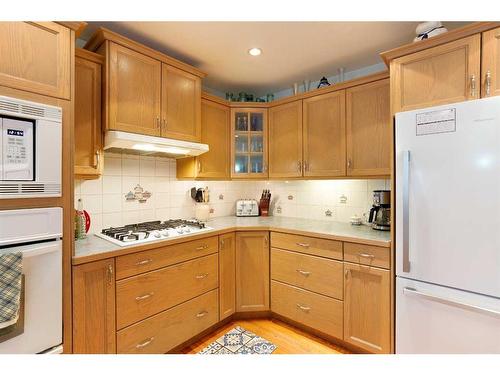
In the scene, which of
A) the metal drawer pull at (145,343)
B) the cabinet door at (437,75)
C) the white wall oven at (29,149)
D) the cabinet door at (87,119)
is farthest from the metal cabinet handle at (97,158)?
the cabinet door at (437,75)

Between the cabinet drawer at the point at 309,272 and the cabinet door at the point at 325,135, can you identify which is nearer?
the cabinet drawer at the point at 309,272

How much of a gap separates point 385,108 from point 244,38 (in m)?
1.16

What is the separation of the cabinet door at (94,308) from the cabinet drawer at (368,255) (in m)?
1.50

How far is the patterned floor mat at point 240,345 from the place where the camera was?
5.65 feet

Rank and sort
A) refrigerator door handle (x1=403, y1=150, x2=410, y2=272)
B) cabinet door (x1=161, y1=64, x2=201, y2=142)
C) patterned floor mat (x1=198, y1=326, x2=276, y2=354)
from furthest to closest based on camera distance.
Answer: cabinet door (x1=161, y1=64, x2=201, y2=142), patterned floor mat (x1=198, y1=326, x2=276, y2=354), refrigerator door handle (x1=403, y1=150, x2=410, y2=272)

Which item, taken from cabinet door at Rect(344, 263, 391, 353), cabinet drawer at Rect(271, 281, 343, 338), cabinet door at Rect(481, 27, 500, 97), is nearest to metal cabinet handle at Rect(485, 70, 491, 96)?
cabinet door at Rect(481, 27, 500, 97)

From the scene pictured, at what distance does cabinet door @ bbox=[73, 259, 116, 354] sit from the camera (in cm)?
122

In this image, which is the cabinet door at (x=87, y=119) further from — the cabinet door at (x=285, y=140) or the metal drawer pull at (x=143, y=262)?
the cabinet door at (x=285, y=140)

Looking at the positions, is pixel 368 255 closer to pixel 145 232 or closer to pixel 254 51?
pixel 145 232

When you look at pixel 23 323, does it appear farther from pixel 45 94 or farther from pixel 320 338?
pixel 320 338

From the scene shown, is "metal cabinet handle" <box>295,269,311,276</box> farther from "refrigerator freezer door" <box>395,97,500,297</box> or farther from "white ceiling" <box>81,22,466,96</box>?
"white ceiling" <box>81,22,466,96</box>

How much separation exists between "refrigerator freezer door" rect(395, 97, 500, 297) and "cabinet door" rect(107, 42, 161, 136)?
5.32 feet

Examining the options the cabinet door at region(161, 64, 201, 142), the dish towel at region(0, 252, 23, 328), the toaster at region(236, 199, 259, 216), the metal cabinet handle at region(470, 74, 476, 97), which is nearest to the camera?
the dish towel at region(0, 252, 23, 328)
